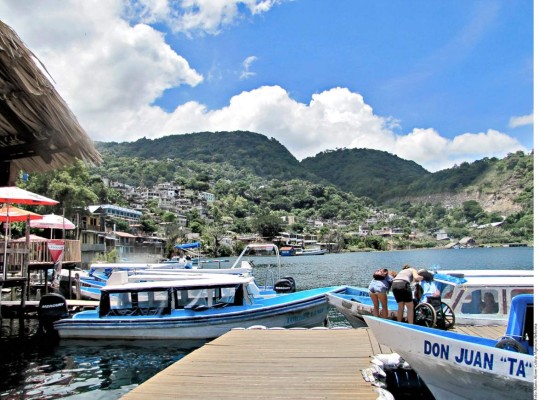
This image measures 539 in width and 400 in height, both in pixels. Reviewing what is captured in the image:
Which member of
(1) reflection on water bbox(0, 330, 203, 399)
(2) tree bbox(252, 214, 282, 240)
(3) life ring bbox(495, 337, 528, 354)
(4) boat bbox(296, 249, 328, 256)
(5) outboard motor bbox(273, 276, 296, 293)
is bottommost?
(1) reflection on water bbox(0, 330, 203, 399)

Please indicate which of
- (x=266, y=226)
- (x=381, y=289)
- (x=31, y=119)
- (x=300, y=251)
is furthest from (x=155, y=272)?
(x=266, y=226)

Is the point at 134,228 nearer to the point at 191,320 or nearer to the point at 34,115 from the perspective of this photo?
the point at 191,320

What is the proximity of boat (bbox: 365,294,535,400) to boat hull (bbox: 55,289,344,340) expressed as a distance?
8.00 m

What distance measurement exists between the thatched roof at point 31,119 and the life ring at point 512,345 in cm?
654

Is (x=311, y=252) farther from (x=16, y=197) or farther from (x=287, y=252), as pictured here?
(x=16, y=197)

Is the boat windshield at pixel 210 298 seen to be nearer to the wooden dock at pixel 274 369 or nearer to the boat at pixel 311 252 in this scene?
the wooden dock at pixel 274 369

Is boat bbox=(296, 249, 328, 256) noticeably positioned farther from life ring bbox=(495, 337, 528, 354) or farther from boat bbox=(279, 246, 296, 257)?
life ring bbox=(495, 337, 528, 354)

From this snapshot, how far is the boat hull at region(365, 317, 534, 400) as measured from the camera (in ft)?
19.9

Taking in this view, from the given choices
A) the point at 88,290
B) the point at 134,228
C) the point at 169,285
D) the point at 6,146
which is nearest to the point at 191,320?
the point at 169,285

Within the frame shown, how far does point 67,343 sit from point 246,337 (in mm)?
8106

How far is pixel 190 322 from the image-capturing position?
15164 millimetres

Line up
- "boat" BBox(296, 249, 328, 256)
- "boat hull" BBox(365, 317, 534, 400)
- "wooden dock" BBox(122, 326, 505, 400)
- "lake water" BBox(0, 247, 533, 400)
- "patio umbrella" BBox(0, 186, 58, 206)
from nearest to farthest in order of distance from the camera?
1. "boat hull" BBox(365, 317, 534, 400)
2. "wooden dock" BBox(122, 326, 505, 400)
3. "lake water" BBox(0, 247, 533, 400)
4. "patio umbrella" BBox(0, 186, 58, 206)
5. "boat" BBox(296, 249, 328, 256)

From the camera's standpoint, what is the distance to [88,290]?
25547 millimetres

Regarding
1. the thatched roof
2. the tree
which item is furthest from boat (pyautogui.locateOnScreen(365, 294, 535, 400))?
the tree
